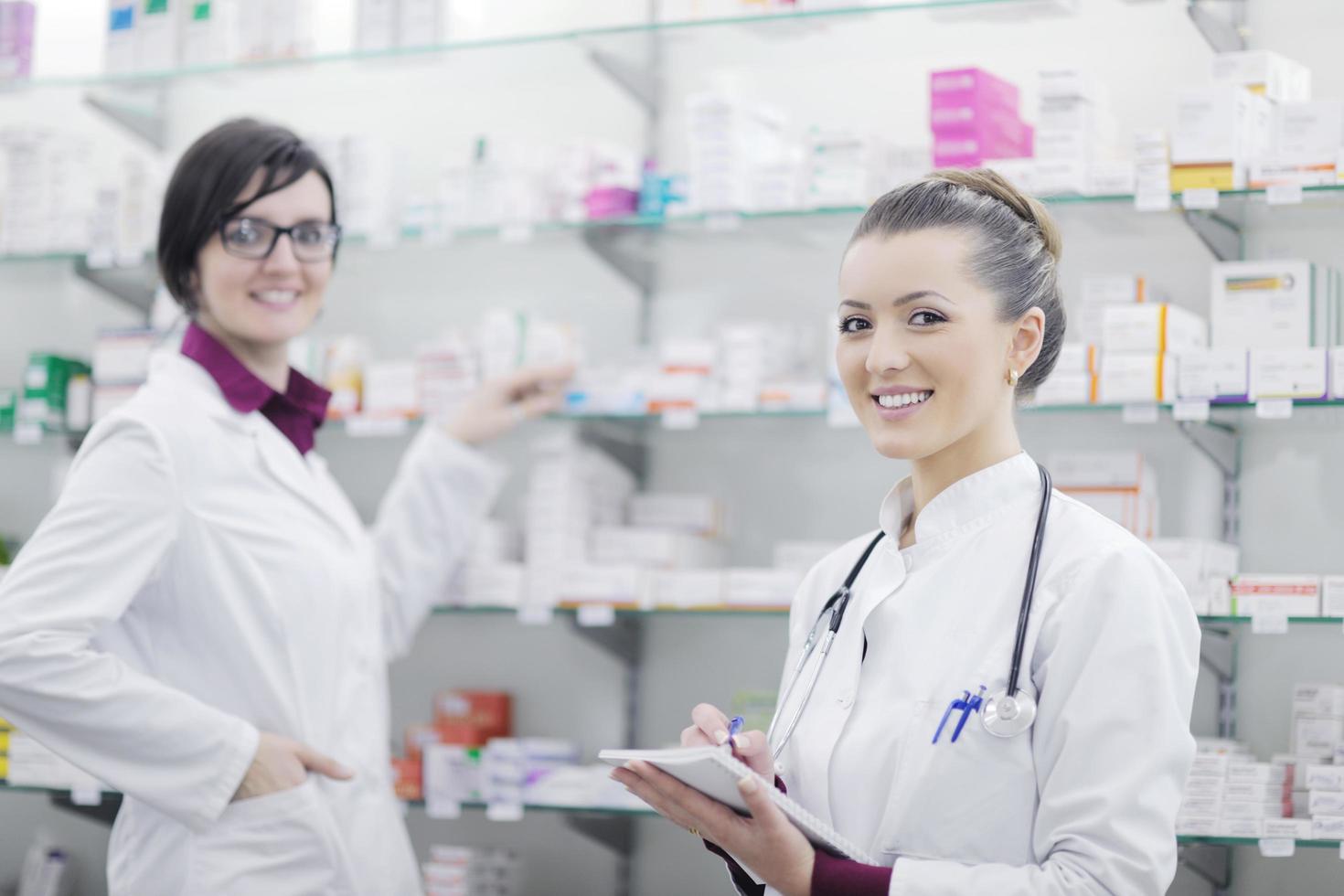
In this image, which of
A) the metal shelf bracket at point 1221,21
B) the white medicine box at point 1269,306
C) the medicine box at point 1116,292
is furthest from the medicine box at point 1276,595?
the metal shelf bracket at point 1221,21

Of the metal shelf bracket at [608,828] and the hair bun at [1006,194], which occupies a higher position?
the hair bun at [1006,194]

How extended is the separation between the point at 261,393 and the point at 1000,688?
1.68 metres

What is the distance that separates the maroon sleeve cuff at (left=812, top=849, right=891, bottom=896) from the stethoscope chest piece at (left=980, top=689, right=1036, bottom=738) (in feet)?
0.67

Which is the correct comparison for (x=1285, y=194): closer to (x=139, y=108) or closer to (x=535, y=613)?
(x=535, y=613)

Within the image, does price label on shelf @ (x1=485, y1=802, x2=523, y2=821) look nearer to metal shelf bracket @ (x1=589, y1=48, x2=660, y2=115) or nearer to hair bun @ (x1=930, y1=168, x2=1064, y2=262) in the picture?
metal shelf bracket @ (x1=589, y1=48, x2=660, y2=115)

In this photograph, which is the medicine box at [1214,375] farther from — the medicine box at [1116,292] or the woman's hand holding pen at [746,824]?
the woman's hand holding pen at [746,824]

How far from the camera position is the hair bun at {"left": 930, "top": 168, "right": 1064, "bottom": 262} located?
1943 millimetres

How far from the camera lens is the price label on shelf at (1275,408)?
312 cm

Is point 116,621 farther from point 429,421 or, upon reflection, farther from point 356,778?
point 429,421

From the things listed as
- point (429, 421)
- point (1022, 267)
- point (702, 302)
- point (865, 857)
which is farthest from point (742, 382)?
point (865, 857)

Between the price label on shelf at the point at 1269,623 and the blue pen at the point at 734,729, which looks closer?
the blue pen at the point at 734,729

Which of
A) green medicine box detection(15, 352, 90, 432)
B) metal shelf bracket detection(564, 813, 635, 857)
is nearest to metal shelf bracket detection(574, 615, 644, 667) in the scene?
metal shelf bracket detection(564, 813, 635, 857)

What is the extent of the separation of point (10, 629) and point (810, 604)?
1.34 m

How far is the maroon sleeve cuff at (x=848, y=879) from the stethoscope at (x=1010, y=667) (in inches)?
7.6
